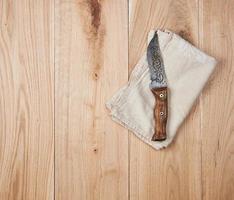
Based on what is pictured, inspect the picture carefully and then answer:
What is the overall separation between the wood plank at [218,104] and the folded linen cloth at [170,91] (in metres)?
0.06

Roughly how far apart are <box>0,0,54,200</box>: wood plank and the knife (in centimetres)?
26

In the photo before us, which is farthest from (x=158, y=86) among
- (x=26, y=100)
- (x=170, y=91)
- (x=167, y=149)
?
(x=26, y=100)

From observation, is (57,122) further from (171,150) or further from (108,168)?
(171,150)

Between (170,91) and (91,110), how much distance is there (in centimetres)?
21

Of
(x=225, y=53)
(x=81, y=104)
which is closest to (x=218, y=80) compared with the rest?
(x=225, y=53)

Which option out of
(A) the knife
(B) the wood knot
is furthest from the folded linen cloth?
(B) the wood knot

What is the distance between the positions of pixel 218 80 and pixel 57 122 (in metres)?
0.44

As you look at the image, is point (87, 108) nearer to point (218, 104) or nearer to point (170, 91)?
point (170, 91)

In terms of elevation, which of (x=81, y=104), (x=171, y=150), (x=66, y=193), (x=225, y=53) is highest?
(x=225, y=53)

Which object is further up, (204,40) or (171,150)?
(204,40)

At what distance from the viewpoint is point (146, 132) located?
99 cm

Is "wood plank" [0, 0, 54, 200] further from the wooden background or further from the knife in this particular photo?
the knife

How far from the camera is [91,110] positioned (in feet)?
3.28

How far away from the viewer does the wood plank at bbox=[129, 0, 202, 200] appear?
3.32ft
